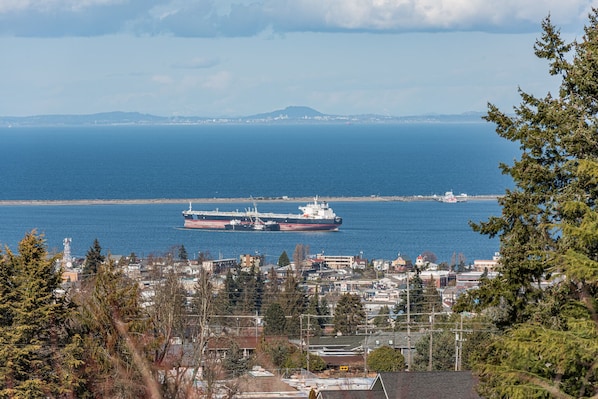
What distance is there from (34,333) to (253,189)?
89.0m

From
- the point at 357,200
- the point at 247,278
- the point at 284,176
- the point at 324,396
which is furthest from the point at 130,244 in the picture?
the point at 284,176

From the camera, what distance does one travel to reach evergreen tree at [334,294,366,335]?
25516 millimetres

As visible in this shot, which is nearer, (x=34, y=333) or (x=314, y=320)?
(x=34, y=333)

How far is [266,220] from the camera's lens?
242 feet

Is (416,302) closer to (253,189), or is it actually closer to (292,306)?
(292,306)

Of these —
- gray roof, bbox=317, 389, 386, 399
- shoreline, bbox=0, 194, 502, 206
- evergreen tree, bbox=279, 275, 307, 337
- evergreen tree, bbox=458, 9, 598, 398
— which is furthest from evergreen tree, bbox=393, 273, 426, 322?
shoreline, bbox=0, 194, 502, 206

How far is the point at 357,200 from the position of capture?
8869cm

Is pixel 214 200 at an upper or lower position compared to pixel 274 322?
upper

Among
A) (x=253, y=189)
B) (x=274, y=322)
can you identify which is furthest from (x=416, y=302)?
(x=253, y=189)

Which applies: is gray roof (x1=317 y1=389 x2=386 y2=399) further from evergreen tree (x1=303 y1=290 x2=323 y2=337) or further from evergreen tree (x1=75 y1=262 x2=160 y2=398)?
evergreen tree (x1=303 y1=290 x2=323 y2=337)

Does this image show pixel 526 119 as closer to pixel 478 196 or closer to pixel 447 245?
pixel 447 245

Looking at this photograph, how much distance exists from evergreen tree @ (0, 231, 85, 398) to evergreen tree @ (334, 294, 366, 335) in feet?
49.9

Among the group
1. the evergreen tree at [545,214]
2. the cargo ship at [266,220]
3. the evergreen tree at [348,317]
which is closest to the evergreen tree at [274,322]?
the evergreen tree at [348,317]

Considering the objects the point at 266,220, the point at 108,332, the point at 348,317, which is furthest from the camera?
the point at 266,220
